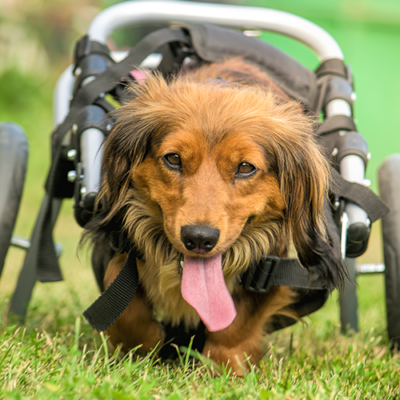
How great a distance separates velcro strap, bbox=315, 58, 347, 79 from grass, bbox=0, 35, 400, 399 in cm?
125

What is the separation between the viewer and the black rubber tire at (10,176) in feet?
8.21

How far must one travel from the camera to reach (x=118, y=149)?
2176 millimetres

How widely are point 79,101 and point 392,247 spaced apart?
1563 mm

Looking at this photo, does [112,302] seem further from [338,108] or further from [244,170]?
[338,108]

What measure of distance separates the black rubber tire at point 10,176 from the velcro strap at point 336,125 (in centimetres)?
140

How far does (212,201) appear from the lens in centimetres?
192

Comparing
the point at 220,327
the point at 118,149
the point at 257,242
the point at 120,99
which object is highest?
the point at 120,99

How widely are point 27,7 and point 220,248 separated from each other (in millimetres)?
11389

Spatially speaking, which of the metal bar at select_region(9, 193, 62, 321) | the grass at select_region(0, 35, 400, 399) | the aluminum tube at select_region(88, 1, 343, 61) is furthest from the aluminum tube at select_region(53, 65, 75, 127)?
the grass at select_region(0, 35, 400, 399)

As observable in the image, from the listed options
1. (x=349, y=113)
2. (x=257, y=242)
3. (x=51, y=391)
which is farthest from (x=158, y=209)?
(x=349, y=113)

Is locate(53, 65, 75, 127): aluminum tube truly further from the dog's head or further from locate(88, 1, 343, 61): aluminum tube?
the dog's head

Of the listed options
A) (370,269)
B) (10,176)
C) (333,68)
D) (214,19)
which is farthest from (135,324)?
(214,19)

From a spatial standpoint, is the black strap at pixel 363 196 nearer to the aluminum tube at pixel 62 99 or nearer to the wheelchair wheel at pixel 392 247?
the wheelchair wheel at pixel 392 247

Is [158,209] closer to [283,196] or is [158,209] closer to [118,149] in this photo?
[118,149]
